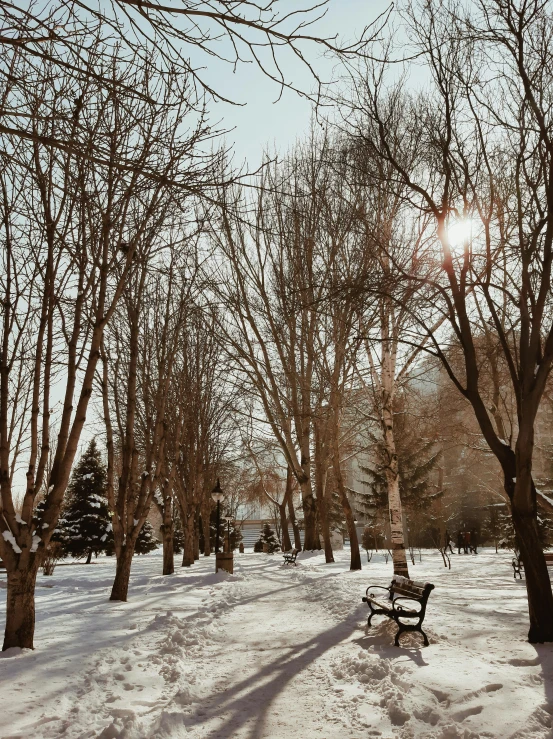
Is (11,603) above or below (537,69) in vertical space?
below

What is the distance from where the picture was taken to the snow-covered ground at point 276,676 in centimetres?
446

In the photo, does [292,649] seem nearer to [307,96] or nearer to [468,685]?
[468,685]

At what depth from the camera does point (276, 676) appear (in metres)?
6.05

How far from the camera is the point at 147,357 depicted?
1611 cm

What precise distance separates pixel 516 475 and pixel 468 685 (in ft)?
9.28

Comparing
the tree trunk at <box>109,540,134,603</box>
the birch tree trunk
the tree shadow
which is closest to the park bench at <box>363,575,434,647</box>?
the tree shadow

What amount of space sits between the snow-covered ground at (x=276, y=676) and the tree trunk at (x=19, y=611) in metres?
0.24

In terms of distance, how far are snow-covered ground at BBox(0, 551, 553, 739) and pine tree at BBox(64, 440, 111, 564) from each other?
25.9 meters

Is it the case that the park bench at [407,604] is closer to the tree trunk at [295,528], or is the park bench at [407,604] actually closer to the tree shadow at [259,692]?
the tree shadow at [259,692]

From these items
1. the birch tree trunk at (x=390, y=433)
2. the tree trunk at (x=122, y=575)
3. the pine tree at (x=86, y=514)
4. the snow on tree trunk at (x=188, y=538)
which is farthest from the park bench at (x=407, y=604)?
the pine tree at (x=86, y=514)

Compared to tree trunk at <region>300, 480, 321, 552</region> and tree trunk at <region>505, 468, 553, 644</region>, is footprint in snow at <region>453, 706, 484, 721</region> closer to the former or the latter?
tree trunk at <region>505, 468, 553, 644</region>

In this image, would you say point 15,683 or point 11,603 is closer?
point 15,683

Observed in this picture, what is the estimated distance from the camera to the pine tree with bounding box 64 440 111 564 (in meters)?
35.2

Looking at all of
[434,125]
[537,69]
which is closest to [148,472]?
[434,125]
